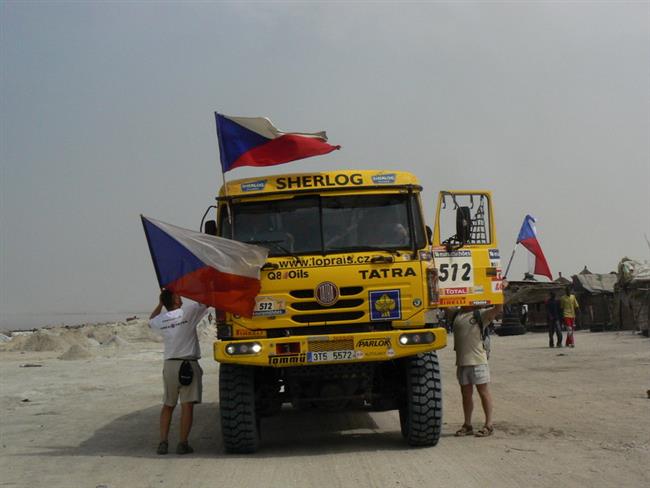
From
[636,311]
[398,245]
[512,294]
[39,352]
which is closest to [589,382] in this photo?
[398,245]

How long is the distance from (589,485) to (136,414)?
339 inches

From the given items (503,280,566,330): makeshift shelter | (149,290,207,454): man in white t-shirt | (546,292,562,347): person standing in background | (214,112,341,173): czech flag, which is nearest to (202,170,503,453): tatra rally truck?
(149,290,207,454): man in white t-shirt

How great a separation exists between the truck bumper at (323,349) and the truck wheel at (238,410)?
17.7 inches

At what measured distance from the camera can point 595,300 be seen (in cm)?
3869

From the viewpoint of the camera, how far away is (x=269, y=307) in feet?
28.3

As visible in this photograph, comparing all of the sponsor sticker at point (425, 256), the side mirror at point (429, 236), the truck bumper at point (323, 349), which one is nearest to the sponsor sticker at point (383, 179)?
the side mirror at point (429, 236)

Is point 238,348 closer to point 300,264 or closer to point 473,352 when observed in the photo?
point 300,264

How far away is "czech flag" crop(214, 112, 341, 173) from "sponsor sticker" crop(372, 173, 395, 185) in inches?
56.4

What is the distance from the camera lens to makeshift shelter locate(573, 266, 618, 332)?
122 feet

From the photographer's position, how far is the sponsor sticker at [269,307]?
28.2 feet

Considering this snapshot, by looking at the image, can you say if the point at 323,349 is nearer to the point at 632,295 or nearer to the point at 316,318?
the point at 316,318

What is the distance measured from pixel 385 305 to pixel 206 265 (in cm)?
212

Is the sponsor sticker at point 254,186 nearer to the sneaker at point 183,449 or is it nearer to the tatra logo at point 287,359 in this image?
the tatra logo at point 287,359

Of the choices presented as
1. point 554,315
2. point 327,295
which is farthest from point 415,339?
point 554,315
